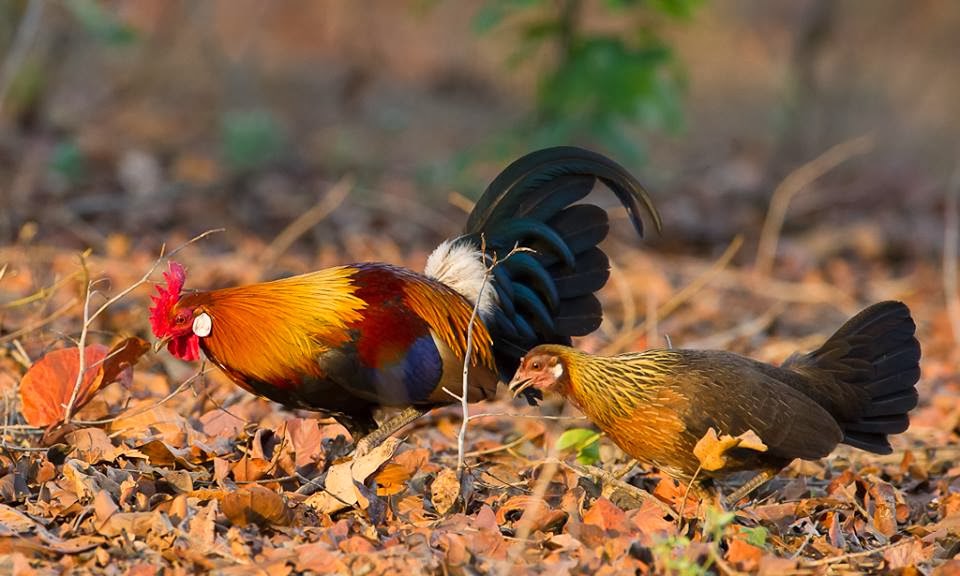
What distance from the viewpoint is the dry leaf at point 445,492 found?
4.07m

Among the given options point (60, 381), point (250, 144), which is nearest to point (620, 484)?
point (60, 381)

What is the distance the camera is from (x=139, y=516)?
3713mm

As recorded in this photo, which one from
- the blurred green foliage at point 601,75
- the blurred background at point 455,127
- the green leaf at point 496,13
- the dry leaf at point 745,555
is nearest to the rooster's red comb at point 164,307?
the blurred background at point 455,127

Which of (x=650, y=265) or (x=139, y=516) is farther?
(x=650, y=265)

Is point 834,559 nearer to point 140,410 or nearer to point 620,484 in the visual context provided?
point 620,484

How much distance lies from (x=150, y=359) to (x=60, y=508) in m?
2.11

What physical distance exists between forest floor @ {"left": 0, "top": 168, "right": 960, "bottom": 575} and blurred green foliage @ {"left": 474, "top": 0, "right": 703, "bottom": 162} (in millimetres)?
4059

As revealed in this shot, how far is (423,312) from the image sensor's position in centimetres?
467

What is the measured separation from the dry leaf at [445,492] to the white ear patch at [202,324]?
1.07m

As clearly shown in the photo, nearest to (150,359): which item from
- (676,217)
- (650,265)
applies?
(650,265)

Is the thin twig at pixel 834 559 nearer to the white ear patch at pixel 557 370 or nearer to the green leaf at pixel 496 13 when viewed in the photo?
the white ear patch at pixel 557 370

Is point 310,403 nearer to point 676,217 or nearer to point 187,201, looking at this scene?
point 187,201

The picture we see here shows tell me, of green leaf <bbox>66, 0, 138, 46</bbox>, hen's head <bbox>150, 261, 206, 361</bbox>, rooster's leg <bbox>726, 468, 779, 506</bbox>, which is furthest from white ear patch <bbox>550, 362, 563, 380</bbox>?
green leaf <bbox>66, 0, 138, 46</bbox>

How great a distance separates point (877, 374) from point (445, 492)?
6.37 ft
